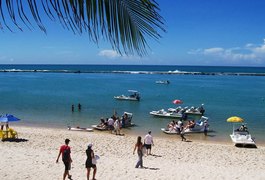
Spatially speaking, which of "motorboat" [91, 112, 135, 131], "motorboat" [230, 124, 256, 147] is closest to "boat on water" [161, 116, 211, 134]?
"motorboat" [91, 112, 135, 131]

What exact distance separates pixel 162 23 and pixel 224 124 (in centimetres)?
2855

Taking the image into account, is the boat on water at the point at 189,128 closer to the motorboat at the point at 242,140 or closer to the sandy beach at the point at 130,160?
the sandy beach at the point at 130,160

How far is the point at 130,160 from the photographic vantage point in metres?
14.9

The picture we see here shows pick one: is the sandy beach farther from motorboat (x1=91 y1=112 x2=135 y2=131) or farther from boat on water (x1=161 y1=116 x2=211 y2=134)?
motorboat (x1=91 y1=112 x2=135 y2=131)

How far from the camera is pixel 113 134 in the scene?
24000 millimetres

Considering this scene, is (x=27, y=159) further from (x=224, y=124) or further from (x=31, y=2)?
(x=224, y=124)

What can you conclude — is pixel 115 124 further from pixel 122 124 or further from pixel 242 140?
pixel 242 140

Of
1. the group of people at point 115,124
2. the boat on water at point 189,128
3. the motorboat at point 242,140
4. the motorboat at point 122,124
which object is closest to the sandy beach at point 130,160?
the motorboat at point 242,140

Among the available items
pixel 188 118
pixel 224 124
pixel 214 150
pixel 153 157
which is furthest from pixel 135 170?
pixel 188 118

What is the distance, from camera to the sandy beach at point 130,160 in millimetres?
12270

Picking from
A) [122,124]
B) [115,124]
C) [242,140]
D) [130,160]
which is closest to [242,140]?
[242,140]

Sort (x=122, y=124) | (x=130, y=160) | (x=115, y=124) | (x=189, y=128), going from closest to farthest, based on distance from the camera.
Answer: (x=130, y=160) → (x=115, y=124) → (x=189, y=128) → (x=122, y=124)

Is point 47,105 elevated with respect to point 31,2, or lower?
lower

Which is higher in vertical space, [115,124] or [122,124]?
[115,124]
